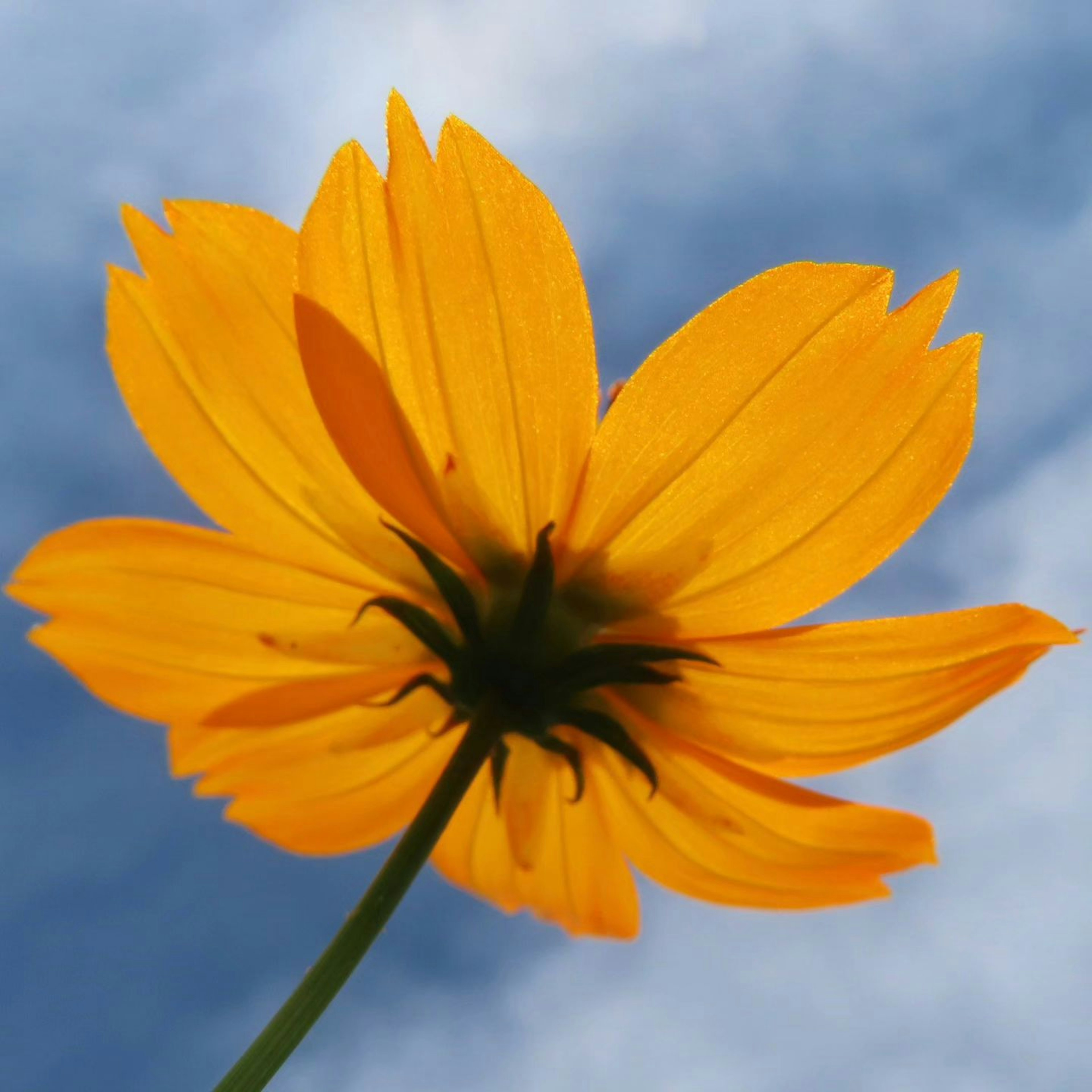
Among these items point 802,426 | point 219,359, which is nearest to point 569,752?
point 802,426

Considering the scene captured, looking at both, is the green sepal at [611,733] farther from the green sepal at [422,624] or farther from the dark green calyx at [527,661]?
the green sepal at [422,624]

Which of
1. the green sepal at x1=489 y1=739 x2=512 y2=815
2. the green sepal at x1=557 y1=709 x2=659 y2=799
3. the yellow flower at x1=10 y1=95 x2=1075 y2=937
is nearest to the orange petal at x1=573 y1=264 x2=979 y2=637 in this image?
the yellow flower at x1=10 y1=95 x2=1075 y2=937

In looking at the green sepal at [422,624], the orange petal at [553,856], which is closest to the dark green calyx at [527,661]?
the green sepal at [422,624]

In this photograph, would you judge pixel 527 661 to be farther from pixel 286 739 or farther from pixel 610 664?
pixel 286 739

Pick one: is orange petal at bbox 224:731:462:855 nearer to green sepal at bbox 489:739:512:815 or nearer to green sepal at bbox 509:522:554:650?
green sepal at bbox 489:739:512:815

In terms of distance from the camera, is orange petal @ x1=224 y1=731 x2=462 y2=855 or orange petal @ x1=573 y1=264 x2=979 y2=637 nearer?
orange petal @ x1=573 y1=264 x2=979 y2=637

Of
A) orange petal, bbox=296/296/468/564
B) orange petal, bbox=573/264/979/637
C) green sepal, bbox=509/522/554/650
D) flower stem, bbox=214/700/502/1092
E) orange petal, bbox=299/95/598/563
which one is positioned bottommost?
flower stem, bbox=214/700/502/1092

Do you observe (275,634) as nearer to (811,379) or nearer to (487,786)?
(487,786)

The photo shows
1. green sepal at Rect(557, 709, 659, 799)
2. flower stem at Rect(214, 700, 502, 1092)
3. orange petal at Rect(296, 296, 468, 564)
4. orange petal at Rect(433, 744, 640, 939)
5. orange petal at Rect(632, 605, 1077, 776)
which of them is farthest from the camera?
orange petal at Rect(433, 744, 640, 939)
